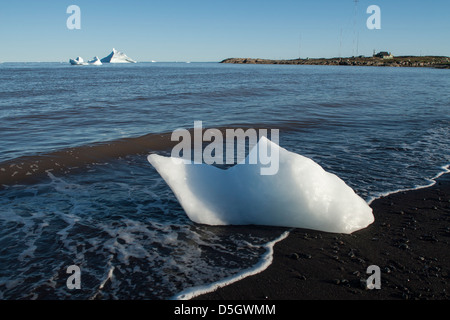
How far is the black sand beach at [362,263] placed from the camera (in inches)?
135

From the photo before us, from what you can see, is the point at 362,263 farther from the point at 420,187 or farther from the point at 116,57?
the point at 116,57

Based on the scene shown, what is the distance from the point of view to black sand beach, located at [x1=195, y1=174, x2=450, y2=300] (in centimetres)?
343

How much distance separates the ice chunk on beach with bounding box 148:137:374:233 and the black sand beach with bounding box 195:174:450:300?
8.4 inches

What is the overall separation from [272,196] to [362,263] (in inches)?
58.2

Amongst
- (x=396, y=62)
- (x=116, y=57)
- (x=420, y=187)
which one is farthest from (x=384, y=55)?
(x=420, y=187)

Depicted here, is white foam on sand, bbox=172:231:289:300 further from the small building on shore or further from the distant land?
the small building on shore

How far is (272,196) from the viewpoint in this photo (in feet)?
16.0

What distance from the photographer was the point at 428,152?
9.25 metres

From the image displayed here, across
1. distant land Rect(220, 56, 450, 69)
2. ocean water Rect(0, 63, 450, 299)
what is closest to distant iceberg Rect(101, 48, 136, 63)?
distant land Rect(220, 56, 450, 69)

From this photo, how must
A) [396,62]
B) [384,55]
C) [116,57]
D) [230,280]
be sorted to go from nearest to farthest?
1. [230,280]
2. [396,62]
3. [384,55]
4. [116,57]

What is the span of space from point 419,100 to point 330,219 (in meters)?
20.6
